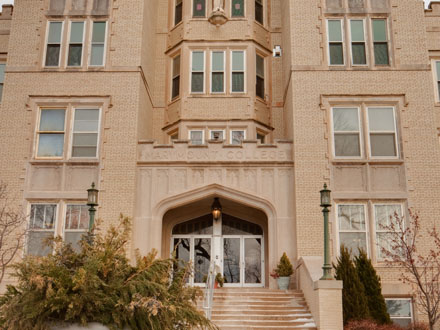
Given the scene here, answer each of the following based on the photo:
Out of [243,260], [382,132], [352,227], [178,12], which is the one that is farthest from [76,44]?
[352,227]

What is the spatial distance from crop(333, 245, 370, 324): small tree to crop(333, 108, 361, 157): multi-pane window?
517cm

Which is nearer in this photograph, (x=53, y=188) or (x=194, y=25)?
(x=53, y=188)

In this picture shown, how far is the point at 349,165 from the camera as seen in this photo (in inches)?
749

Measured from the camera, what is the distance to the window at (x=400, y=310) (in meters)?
17.2

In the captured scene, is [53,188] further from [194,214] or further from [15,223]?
[194,214]

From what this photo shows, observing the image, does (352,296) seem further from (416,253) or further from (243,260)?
(243,260)

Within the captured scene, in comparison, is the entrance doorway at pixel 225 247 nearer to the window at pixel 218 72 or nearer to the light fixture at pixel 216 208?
the light fixture at pixel 216 208

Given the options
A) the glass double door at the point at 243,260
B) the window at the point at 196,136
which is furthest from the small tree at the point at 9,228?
the glass double door at the point at 243,260

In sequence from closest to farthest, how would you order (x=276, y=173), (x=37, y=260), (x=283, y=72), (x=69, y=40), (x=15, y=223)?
1. (x=37, y=260)
2. (x=15, y=223)
3. (x=276, y=173)
4. (x=69, y=40)
5. (x=283, y=72)

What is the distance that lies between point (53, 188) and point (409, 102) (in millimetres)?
13018

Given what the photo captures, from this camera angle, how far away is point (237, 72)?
22.5 meters

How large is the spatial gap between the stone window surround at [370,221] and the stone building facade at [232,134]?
5cm

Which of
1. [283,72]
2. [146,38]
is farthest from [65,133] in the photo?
[283,72]

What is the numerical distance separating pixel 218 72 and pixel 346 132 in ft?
20.1
